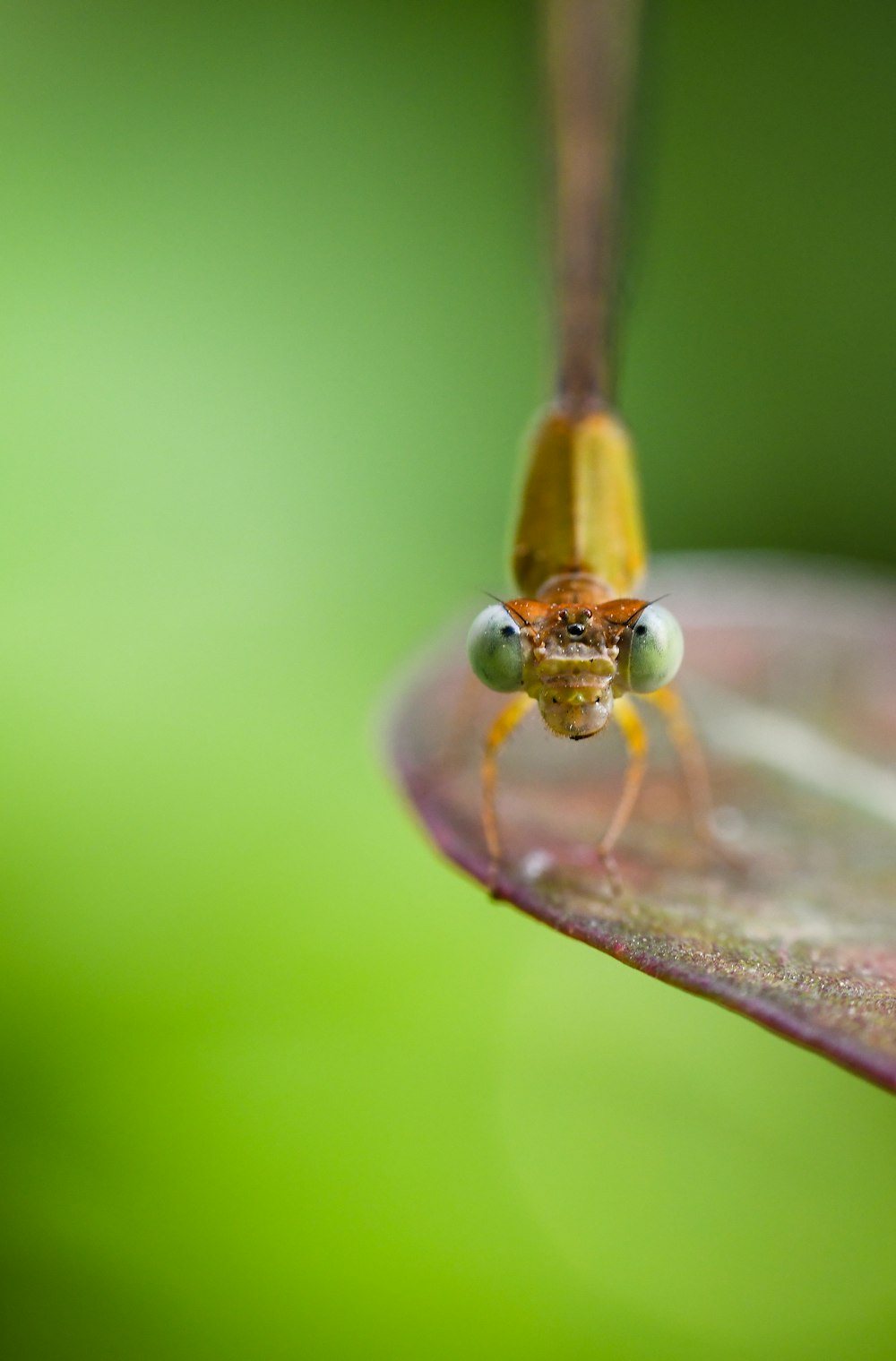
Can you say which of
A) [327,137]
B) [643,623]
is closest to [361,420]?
[327,137]

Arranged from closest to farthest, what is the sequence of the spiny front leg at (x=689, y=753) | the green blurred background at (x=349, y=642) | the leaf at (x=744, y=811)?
the leaf at (x=744, y=811), the spiny front leg at (x=689, y=753), the green blurred background at (x=349, y=642)

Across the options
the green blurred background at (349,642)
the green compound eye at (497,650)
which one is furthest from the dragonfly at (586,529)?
the green blurred background at (349,642)

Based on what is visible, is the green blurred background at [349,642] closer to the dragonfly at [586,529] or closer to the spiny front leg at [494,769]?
the dragonfly at [586,529]

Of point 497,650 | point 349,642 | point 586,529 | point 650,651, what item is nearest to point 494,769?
point 497,650

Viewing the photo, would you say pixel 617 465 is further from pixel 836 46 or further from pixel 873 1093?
pixel 836 46

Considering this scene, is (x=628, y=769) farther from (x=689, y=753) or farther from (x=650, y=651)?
(x=650, y=651)

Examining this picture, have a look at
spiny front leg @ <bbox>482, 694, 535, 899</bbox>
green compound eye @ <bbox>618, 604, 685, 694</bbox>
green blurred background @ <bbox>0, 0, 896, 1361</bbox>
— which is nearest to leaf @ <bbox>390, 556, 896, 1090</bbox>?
spiny front leg @ <bbox>482, 694, 535, 899</bbox>

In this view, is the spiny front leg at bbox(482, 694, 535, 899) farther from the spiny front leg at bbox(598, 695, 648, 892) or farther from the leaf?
the spiny front leg at bbox(598, 695, 648, 892)
